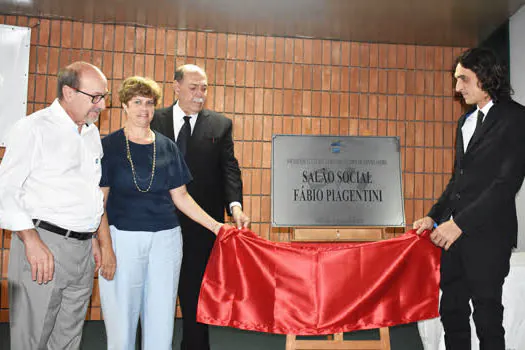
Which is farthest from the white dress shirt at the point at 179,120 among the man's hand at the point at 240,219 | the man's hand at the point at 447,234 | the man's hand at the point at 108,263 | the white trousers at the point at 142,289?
the man's hand at the point at 447,234

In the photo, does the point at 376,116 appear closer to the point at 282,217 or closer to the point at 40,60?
the point at 282,217

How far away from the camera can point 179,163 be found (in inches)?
88.8

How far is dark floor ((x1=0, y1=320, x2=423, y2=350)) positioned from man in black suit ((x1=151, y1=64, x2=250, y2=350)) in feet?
3.22

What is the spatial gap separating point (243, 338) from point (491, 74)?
8.68 feet

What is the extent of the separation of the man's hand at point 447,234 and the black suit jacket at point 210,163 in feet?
3.66

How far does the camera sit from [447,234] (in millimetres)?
2207

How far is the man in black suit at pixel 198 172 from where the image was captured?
2.64m

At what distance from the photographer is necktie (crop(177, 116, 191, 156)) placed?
2.71 meters

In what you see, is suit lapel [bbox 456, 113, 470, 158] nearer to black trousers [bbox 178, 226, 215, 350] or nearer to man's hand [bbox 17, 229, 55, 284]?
black trousers [bbox 178, 226, 215, 350]

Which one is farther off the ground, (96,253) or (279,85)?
(279,85)

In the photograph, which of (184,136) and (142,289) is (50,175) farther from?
(184,136)

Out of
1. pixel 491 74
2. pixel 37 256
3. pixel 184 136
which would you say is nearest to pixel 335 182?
pixel 184 136

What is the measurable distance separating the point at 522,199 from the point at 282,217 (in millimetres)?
2011

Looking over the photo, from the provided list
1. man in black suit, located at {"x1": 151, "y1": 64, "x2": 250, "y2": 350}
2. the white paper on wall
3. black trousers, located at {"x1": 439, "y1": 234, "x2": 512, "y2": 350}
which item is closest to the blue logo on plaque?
man in black suit, located at {"x1": 151, "y1": 64, "x2": 250, "y2": 350}
